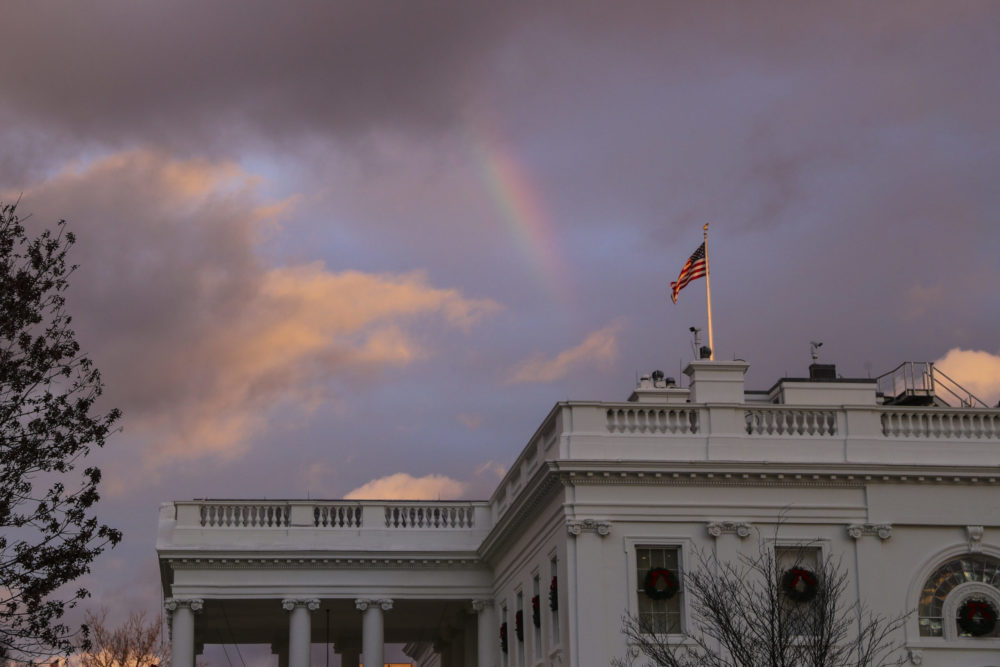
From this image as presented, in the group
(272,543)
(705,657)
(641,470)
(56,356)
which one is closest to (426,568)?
(272,543)

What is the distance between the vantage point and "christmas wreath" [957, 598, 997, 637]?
35.2m

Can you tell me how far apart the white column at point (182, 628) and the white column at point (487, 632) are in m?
8.44

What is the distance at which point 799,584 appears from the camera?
34875 millimetres

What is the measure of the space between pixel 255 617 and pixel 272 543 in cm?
528

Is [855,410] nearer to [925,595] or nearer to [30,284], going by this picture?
[925,595]

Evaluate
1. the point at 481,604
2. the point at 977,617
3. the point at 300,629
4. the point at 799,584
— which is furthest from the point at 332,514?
the point at 977,617

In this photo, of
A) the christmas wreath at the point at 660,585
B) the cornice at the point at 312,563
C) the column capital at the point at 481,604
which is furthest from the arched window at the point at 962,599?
the cornice at the point at 312,563

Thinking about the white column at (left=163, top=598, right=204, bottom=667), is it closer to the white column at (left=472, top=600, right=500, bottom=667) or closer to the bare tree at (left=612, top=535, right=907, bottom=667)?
the white column at (left=472, top=600, right=500, bottom=667)

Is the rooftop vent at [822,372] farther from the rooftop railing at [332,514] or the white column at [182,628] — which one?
the white column at [182,628]

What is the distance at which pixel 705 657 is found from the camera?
31906mm

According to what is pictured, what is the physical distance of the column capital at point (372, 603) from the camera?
46.5 meters

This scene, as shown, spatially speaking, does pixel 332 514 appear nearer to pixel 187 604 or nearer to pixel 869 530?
pixel 187 604

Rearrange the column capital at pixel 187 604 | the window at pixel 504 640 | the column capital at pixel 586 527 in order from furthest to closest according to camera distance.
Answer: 1. the column capital at pixel 187 604
2. the window at pixel 504 640
3. the column capital at pixel 586 527

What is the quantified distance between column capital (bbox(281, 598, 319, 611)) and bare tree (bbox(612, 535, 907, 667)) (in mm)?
14496
